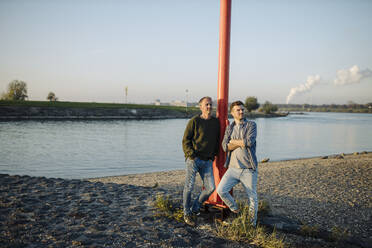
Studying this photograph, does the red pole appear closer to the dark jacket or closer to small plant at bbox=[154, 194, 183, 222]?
the dark jacket

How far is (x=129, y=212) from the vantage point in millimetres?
5023

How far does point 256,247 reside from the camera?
12.5ft

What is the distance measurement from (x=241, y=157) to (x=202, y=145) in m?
0.66

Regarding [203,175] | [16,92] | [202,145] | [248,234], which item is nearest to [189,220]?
[203,175]

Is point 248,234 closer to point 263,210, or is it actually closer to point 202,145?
point 263,210

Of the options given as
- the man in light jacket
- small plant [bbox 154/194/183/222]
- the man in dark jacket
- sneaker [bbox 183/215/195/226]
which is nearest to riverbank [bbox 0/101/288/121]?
small plant [bbox 154/194/183/222]

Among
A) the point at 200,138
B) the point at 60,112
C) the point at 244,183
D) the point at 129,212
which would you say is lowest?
the point at 129,212

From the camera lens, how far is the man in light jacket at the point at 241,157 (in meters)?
4.11

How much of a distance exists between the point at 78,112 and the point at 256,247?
6411 cm

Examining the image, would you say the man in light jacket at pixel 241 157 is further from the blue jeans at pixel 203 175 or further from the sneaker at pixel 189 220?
the sneaker at pixel 189 220

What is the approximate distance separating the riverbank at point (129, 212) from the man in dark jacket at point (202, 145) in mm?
738

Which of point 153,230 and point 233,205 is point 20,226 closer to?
point 153,230

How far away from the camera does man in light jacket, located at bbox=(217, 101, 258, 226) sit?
4.11 m

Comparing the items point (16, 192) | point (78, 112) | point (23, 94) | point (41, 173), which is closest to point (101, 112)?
point (78, 112)
